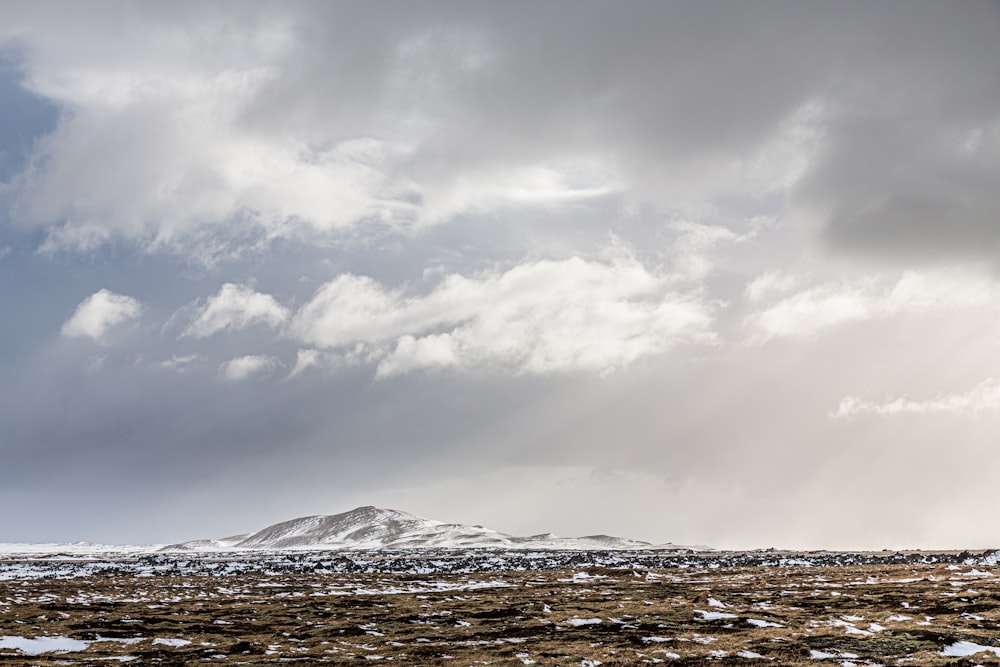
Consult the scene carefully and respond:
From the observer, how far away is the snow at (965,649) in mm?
24047

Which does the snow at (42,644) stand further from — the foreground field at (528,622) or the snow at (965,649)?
the snow at (965,649)

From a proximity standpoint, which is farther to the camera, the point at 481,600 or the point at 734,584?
the point at 734,584

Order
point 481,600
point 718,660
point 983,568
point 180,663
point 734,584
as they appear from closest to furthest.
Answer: point 718,660 < point 180,663 < point 481,600 < point 734,584 < point 983,568

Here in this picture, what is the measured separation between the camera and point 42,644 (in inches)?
1291

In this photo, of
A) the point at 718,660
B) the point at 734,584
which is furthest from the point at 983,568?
the point at 718,660

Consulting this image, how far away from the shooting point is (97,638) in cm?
3434

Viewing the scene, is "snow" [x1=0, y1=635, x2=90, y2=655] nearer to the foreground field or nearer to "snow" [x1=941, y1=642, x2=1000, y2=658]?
the foreground field

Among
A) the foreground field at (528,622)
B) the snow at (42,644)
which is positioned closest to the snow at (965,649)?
the foreground field at (528,622)

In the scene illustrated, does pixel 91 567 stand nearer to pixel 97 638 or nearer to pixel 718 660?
pixel 97 638

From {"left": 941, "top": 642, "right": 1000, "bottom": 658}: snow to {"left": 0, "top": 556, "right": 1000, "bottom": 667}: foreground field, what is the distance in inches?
4.4

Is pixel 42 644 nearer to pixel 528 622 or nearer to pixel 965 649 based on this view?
pixel 528 622

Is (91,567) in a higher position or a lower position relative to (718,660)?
lower

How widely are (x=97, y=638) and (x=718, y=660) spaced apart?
30.5 metres

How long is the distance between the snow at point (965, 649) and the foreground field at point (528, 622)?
4.4 inches
